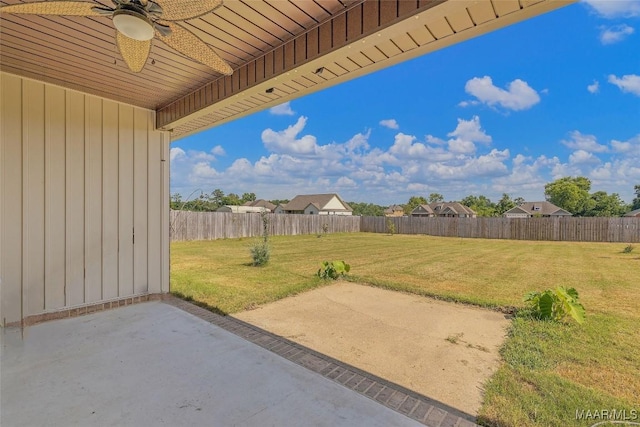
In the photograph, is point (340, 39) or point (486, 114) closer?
point (340, 39)

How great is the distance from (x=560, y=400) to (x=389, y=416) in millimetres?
1200

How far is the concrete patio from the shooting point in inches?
63.4

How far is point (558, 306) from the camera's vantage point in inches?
131

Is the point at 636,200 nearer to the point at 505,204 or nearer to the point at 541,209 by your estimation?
the point at 541,209

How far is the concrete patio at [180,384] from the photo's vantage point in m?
1.61

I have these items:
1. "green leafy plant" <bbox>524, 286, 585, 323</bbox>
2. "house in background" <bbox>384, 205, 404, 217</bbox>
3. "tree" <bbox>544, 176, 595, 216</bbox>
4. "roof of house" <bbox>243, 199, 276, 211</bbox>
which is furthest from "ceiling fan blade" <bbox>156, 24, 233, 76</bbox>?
"house in background" <bbox>384, 205, 404, 217</bbox>

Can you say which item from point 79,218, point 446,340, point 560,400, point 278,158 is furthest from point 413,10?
point 278,158

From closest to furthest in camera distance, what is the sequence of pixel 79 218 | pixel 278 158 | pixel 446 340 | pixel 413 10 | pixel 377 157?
pixel 413 10 < pixel 446 340 < pixel 79 218 < pixel 278 158 < pixel 377 157

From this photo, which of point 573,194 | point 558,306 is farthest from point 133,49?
point 573,194

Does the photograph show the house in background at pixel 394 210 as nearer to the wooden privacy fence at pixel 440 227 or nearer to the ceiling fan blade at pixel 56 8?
the wooden privacy fence at pixel 440 227

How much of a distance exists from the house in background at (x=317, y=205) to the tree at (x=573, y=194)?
28496mm

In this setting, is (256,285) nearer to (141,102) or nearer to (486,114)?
(141,102)

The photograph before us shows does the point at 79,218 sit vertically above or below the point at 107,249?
above

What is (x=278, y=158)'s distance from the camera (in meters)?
35.4
